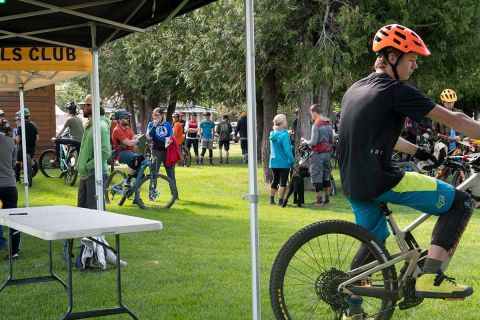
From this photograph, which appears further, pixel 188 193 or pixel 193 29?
pixel 193 29

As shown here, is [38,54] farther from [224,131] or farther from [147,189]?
[224,131]

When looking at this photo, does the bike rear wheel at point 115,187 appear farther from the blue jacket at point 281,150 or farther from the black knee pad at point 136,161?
the blue jacket at point 281,150

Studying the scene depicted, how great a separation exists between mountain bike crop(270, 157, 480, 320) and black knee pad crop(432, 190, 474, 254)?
6.6 inches

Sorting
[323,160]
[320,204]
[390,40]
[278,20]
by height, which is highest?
[278,20]

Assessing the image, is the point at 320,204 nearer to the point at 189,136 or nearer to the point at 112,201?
the point at 112,201

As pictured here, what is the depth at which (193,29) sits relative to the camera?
2250cm

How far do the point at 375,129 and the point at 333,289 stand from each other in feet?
3.60

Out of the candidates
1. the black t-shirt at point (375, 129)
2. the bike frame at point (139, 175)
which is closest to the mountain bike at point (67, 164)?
the bike frame at point (139, 175)

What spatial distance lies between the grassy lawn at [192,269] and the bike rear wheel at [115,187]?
0.40 metres

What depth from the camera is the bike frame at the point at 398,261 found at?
4734 millimetres

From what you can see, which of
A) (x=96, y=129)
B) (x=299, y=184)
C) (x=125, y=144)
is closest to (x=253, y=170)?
(x=96, y=129)

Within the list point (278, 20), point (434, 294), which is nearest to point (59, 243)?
point (434, 294)

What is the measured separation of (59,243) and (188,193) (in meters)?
7.61

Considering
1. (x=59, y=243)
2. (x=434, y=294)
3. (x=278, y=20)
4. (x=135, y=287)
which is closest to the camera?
(x=434, y=294)
